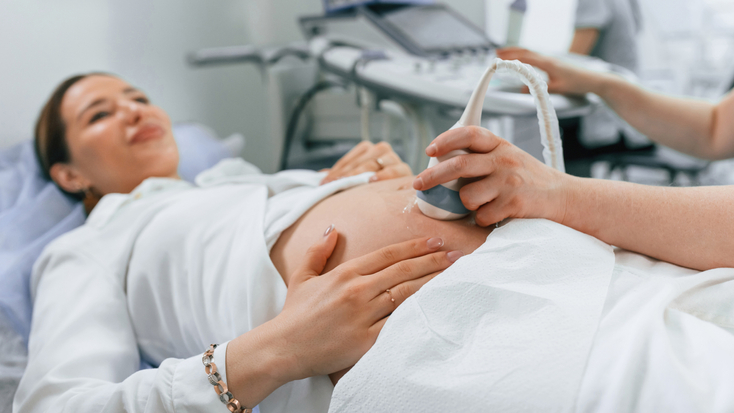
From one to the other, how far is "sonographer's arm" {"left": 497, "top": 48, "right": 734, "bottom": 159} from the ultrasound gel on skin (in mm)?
450

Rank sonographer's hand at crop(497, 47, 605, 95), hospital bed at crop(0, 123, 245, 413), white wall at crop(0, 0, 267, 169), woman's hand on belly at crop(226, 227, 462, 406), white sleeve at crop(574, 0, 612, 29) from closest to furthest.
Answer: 1. woman's hand on belly at crop(226, 227, 462, 406)
2. hospital bed at crop(0, 123, 245, 413)
3. sonographer's hand at crop(497, 47, 605, 95)
4. white wall at crop(0, 0, 267, 169)
5. white sleeve at crop(574, 0, 612, 29)

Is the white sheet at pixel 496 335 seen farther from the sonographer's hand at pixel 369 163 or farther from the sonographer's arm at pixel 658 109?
the sonographer's arm at pixel 658 109

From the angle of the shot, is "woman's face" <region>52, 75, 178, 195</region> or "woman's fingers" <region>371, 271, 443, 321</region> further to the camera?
"woman's face" <region>52, 75, 178, 195</region>

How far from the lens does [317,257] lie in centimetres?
65

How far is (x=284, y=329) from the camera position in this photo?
555 millimetres

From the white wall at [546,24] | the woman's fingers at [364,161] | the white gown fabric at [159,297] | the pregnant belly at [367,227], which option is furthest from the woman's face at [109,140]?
the white wall at [546,24]

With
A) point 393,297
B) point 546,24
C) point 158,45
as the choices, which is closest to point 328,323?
point 393,297

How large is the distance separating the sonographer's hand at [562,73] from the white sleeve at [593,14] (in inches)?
39.7

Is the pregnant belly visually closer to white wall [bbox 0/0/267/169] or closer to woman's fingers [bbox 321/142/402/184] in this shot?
woman's fingers [bbox 321/142/402/184]

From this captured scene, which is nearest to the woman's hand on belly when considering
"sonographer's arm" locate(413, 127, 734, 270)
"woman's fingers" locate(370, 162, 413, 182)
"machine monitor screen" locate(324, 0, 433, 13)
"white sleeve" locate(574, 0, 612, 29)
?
"sonographer's arm" locate(413, 127, 734, 270)

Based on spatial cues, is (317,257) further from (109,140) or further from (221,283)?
(109,140)

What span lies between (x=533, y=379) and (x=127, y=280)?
0.74 m

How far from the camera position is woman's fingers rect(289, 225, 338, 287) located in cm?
62

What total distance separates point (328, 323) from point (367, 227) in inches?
7.7
